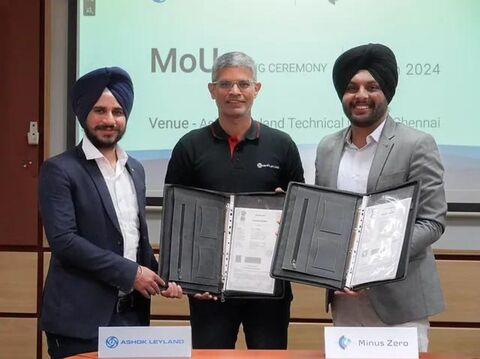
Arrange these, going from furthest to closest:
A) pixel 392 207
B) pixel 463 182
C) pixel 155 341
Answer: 1. pixel 463 182
2. pixel 392 207
3. pixel 155 341

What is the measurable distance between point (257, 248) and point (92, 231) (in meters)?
0.58

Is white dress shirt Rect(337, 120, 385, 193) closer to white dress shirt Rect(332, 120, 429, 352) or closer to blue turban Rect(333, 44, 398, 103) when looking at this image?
white dress shirt Rect(332, 120, 429, 352)

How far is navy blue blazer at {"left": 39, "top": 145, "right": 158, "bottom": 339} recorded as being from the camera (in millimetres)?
2123

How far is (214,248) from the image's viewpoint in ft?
7.43

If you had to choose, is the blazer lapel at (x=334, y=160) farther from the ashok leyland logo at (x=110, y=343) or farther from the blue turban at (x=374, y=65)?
the ashok leyland logo at (x=110, y=343)

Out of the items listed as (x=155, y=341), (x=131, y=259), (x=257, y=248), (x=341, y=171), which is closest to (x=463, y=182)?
(x=341, y=171)

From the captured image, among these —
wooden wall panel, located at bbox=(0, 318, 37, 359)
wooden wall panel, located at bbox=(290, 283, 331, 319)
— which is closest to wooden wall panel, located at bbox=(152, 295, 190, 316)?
wooden wall panel, located at bbox=(290, 283, 331, 319)

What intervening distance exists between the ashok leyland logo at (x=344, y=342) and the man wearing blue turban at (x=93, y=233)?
2.11 feet

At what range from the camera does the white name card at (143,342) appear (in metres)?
1.84

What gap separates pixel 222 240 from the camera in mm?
2270

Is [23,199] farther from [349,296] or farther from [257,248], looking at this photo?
[349,296]

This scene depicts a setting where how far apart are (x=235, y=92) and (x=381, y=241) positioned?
831 mm

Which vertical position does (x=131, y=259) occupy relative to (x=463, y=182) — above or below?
below

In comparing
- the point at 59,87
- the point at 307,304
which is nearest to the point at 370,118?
the point at 307,304
